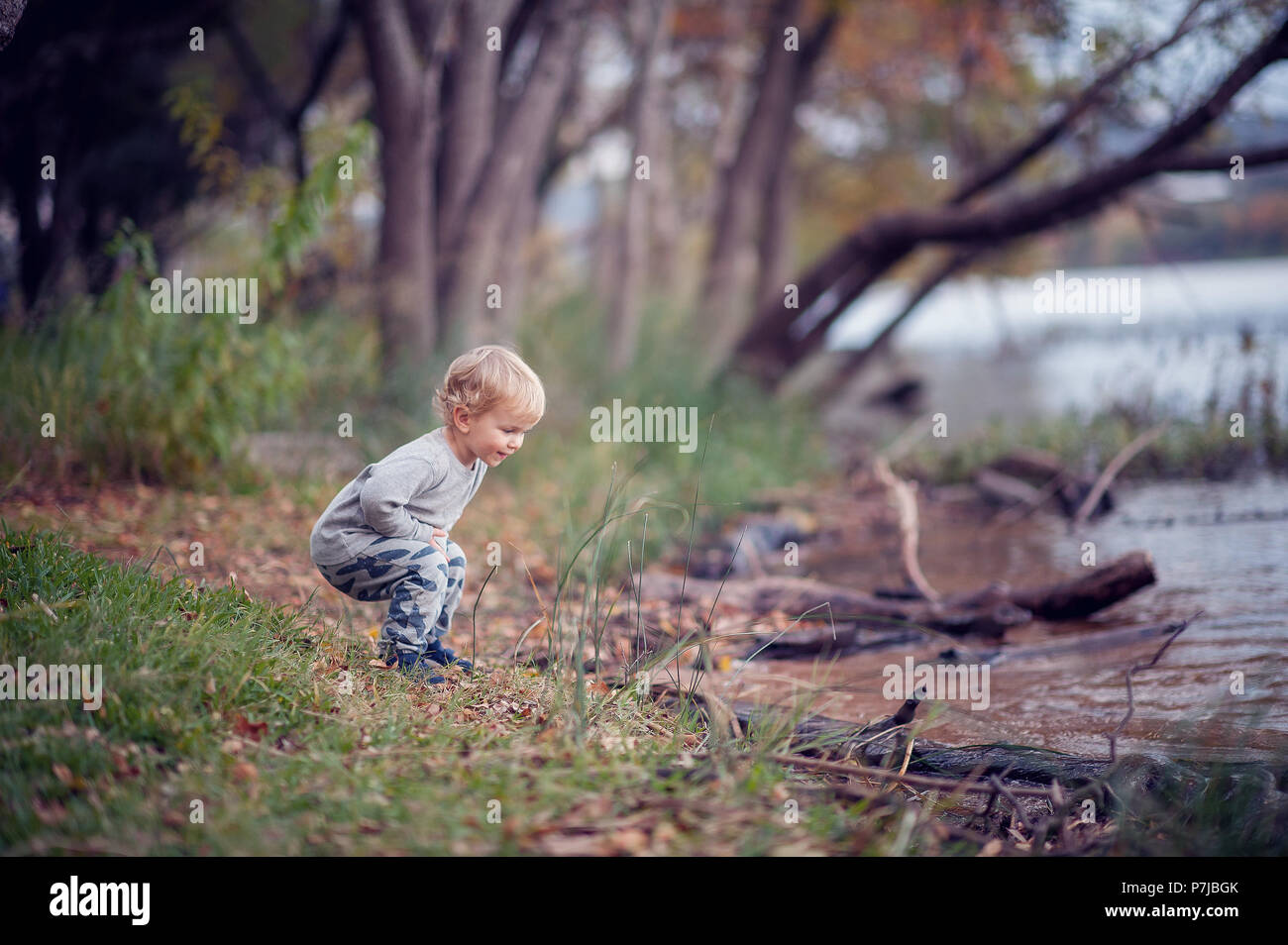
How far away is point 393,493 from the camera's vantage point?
3.35 meters

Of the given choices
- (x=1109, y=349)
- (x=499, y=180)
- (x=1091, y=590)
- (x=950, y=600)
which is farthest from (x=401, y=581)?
(x=1109, y=349)

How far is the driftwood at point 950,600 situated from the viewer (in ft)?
16.3

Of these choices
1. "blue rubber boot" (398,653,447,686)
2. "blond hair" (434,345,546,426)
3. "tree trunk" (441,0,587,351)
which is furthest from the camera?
"tree trunk" (441,0,587,351)

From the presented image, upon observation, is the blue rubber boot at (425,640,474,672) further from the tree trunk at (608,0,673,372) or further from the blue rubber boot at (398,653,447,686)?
the tree trunk at (608,0,673,372)

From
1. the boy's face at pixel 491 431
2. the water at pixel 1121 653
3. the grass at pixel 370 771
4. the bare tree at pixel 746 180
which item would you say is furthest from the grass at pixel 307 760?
the bare tree at pixel 746 180

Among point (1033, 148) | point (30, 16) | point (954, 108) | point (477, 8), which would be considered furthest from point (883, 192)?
point (30, 16)

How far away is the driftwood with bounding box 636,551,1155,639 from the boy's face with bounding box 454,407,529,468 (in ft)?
5.82

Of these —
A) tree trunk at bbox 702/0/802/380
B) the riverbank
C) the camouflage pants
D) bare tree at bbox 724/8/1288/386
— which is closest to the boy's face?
the camouflage pants

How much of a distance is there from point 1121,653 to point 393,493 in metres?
3.40

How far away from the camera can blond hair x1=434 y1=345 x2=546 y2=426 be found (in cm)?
334

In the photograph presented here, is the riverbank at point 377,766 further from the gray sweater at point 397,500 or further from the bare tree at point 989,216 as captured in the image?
the bare tree at point 989,216

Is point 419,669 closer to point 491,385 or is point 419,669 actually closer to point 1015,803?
point 491,385
